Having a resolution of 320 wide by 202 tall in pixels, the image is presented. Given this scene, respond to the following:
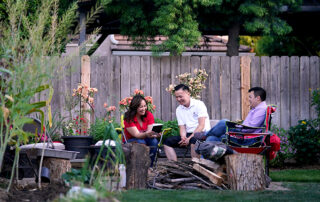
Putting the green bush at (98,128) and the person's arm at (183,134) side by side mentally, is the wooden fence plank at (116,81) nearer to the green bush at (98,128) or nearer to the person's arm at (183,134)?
the green bush at (98,128)

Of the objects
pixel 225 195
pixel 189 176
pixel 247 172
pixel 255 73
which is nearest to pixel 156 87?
pixel 255 73

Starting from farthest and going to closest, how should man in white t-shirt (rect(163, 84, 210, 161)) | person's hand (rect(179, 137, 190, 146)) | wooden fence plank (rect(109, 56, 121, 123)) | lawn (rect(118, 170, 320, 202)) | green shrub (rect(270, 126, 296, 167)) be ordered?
wooden fence plank (rect(109, 56, 121, 123)) → green shrub (rect(270, 126, 296, 167)) → man in white t-shirt (rect(163, 84, 210, 161)) → person's hand (rect(179, 137, 190, 146)) → lawn (rect(118, 170, 320, 202))

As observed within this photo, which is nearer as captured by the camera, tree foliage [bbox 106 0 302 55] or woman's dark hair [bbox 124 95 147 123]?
woman's dark hair [bbox 124 95 147 123]

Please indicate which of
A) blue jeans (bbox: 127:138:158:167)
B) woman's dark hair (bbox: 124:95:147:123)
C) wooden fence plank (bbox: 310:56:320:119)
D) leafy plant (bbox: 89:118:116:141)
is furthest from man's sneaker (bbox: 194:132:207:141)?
wooden fence plank (bbox: 310:56:320:119)

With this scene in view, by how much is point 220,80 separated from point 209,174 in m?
3.57

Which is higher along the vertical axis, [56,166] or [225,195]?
[56,166]

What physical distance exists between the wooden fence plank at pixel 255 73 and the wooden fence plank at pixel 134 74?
6.33 feet

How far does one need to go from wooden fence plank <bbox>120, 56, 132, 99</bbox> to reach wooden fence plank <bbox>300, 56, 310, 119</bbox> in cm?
293

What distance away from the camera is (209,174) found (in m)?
5.30

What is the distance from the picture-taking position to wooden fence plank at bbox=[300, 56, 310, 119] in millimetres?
8703

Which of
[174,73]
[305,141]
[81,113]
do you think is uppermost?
[174,73]

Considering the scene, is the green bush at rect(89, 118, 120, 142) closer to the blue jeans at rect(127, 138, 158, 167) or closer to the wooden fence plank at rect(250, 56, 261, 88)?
the blue jeans at rect(127, 138, 158, 167)

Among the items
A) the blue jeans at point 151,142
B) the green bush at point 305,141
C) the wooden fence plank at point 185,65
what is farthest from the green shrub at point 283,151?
the blue jeans at point 151,142

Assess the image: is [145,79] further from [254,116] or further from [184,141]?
[254,116]
